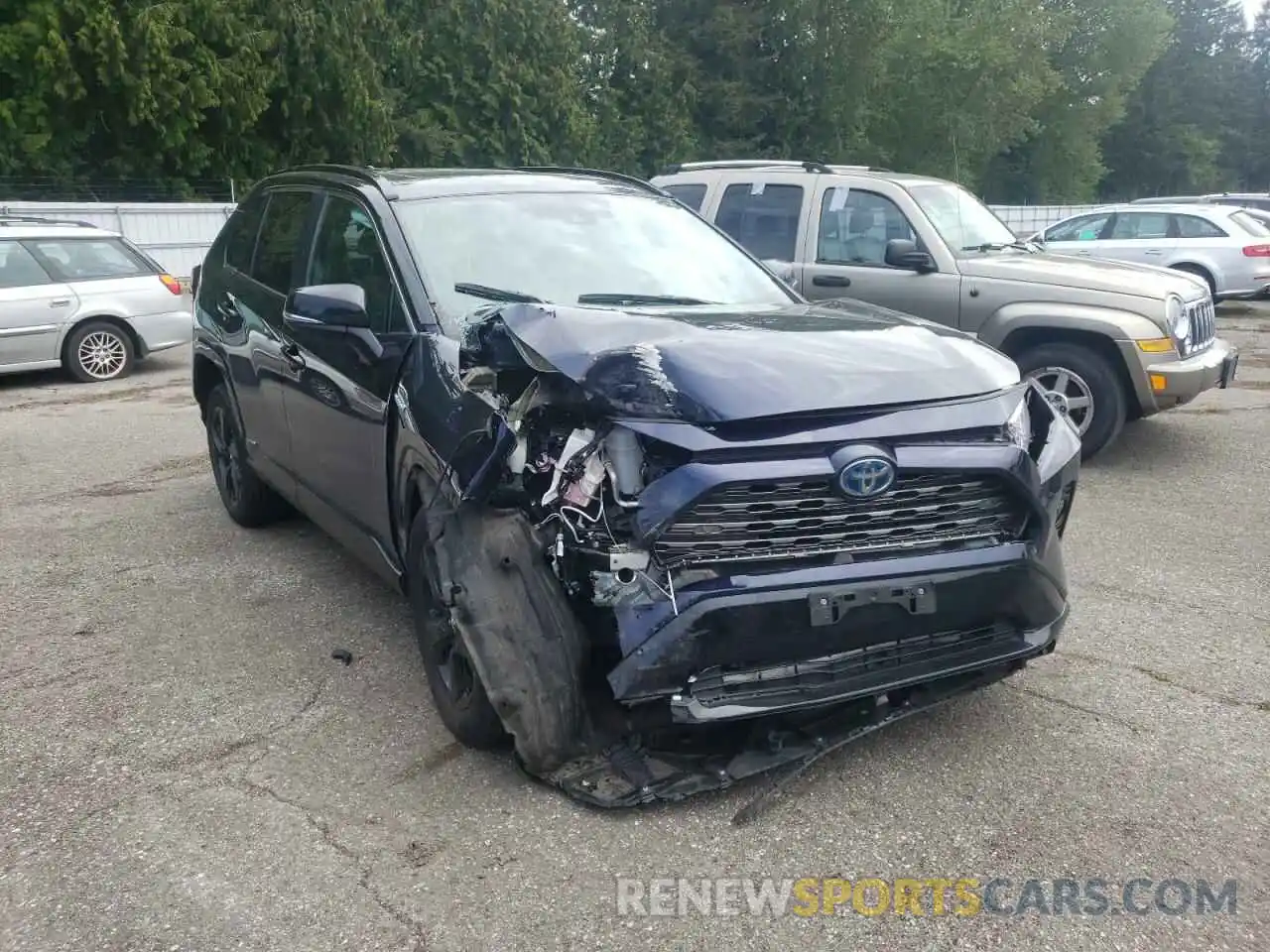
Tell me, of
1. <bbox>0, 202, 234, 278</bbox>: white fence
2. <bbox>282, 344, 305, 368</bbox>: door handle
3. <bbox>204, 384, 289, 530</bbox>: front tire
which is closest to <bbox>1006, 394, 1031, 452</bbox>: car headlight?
<bbox>282, 344, 305, 368</bbox>: door handle

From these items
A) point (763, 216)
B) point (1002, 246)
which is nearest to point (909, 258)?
point (1002, 246)

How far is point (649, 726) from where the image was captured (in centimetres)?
318

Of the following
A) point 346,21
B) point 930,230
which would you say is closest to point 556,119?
point 346,21

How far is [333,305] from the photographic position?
407 centimetres

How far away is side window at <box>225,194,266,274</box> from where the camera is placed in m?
5.86

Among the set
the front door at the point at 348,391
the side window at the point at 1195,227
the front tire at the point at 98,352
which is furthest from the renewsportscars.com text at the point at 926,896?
the side window at the point at 1195,227

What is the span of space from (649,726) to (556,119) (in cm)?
3374

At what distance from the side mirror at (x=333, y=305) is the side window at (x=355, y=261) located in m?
0.09

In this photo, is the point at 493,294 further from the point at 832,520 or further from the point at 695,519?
the point at 832,520

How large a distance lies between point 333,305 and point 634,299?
3.59 feet

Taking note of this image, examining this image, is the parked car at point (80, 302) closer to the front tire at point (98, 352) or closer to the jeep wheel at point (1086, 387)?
the front tire at point (98, 352)

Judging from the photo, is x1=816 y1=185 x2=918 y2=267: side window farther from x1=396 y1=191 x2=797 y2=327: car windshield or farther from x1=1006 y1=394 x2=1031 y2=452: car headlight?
x1=1006 y1=394 x2=1031 y2=452: car headlight

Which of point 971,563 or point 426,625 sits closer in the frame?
point 971,563

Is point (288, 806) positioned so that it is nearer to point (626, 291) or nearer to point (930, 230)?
point (626, 291)
